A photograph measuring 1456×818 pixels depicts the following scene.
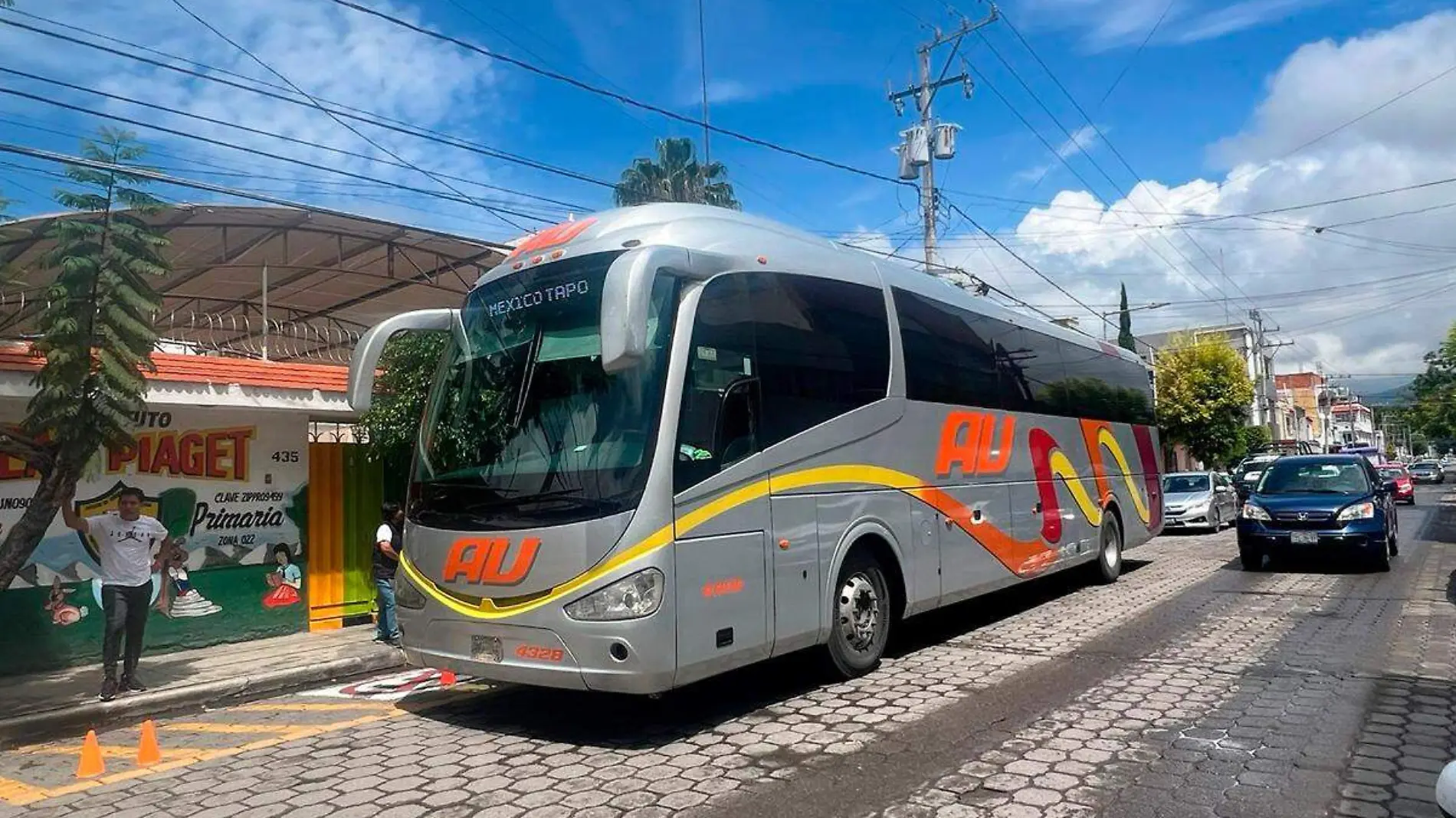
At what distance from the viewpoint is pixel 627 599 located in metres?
5.73

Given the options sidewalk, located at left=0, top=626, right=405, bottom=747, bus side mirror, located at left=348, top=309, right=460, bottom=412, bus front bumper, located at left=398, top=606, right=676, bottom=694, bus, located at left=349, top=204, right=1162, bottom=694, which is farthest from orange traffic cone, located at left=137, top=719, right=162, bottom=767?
bus side mirror, located at left=348, top=309, right=460, bottom=412

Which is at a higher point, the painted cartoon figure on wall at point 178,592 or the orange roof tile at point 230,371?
the orange roof tile at point 230,371

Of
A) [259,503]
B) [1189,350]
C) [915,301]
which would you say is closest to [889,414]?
[915,301]

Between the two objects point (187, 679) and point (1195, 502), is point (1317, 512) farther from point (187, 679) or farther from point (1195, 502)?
point (187, 679)

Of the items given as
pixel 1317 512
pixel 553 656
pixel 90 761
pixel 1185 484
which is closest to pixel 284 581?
pixel 90 761

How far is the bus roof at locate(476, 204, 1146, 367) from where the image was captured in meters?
6.60

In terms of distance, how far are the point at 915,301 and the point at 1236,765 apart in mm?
5038

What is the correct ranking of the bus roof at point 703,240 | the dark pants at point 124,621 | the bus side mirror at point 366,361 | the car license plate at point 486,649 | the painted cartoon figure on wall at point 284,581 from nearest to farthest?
1. the car license plate at point 486,649
2. the bus roof at point 703,240
3. the bus side mirror at point 366,361
4. the dark pants at point 124,621
5. the painted cartoon figure on wall at point 284,581

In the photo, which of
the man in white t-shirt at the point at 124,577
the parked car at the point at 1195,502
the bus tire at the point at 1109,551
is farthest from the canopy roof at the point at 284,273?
the parked car at the point at 1195,502

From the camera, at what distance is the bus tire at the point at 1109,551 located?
13.4m

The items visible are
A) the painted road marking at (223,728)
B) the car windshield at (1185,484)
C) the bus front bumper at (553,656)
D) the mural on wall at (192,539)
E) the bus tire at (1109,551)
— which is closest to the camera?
the bus front bumper at (553,656)

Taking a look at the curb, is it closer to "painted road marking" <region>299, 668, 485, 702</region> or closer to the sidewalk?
the sidewalk

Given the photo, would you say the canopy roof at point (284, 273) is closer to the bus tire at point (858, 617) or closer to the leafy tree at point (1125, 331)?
the bus tire at point (858, 617)

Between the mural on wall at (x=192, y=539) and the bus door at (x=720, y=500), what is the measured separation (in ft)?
21.2
